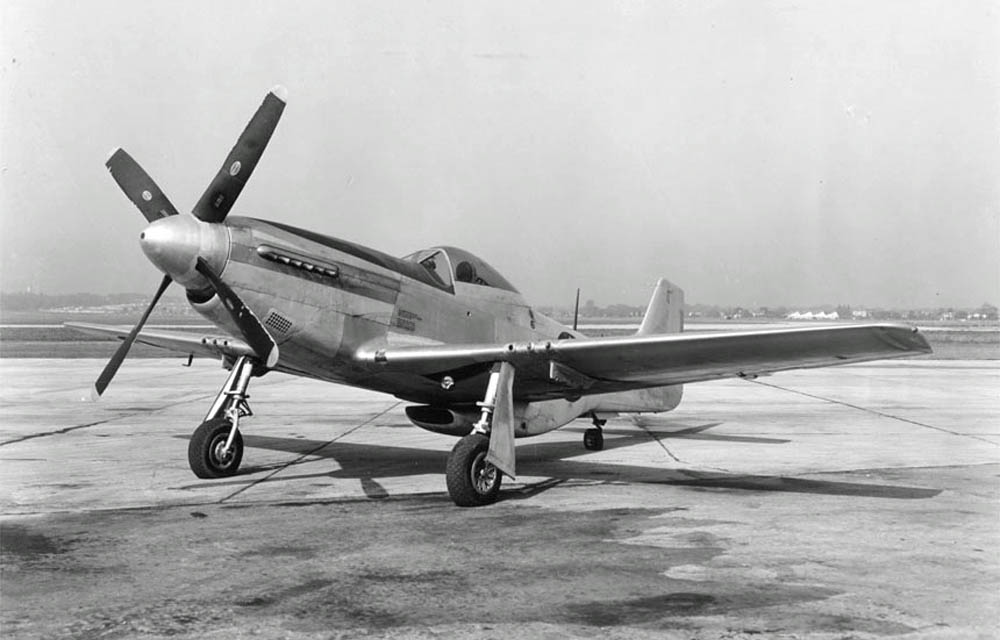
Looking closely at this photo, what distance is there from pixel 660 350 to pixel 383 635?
14.2 feet

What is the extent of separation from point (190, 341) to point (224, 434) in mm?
2598

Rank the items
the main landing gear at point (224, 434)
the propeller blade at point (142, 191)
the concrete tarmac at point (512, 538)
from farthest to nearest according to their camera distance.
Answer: the main landing gear at point (224, 434) < the propeller blade at point (142, 191) < the concrete tarmac at point (512, 538)

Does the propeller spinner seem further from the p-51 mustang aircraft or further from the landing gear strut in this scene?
the landing gear strut

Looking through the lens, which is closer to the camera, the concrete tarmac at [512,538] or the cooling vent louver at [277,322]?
the concrete tarmac at [512,538]

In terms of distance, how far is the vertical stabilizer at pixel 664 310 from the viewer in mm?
12461

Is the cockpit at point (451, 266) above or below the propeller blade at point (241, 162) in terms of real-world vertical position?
below

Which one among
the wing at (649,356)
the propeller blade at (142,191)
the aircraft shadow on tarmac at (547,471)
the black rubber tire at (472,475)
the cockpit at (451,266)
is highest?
the propeller blade at (142,191)

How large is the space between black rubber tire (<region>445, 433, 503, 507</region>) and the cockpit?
2.07m

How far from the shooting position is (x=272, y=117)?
7.73 m

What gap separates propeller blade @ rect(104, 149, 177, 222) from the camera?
7.85m

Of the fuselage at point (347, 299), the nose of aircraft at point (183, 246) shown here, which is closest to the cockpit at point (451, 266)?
the fuselage at point (347, 299)

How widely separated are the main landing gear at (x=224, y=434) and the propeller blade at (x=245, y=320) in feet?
3.74

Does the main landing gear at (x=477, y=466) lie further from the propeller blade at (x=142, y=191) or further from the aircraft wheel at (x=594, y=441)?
the aircraft wheel at (x=594, y=441)

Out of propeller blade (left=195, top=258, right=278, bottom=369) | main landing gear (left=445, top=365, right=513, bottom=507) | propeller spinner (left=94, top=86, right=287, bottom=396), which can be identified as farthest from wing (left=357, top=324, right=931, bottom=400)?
propeller spinner (left=94, top=86, right=287, bottom=396)
